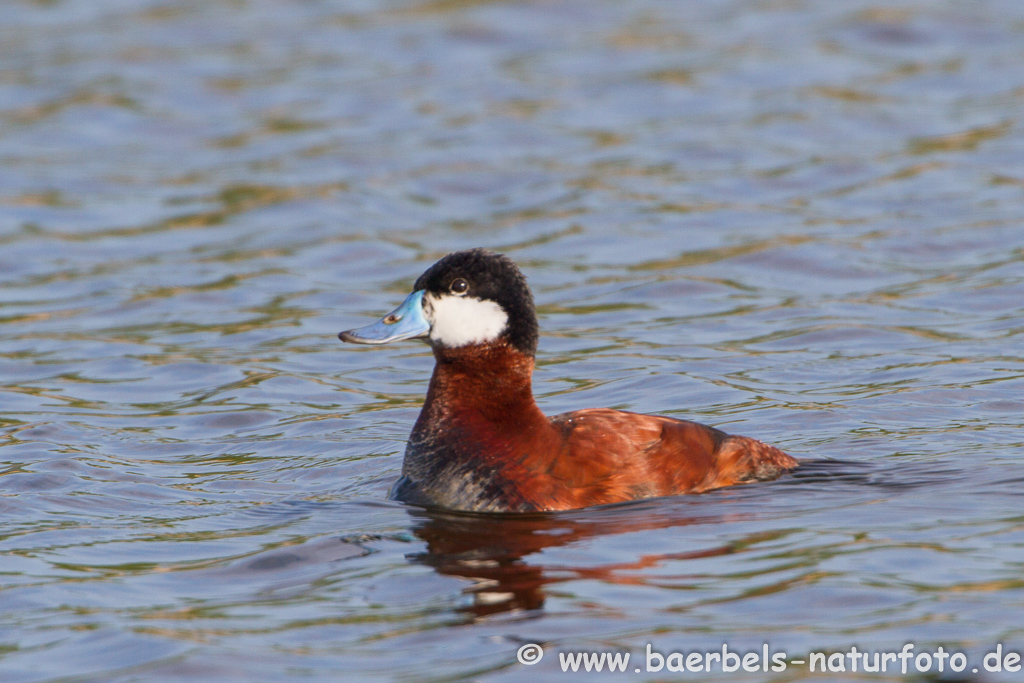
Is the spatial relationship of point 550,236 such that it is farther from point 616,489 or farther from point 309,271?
point 616,489

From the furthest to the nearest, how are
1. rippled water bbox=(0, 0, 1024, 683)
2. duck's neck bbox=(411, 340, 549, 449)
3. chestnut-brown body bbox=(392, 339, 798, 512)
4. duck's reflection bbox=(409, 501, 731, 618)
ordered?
duck's neck bbox=(411, 340, 549, 449) < chestnut-brown body bbox=(392, 339, 798, 512) < duck's reflection bbox=(409, 501, 731, 618) < rippled water bbox=(0, 0, 1024, 683)

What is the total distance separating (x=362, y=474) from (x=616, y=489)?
5.50ft

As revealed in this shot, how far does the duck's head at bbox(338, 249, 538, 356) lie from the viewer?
23.2 ft

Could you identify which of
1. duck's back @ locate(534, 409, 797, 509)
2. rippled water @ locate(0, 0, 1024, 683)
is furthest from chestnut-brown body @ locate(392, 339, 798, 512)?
rippled water @ locate(0, 0, 1024, 683)

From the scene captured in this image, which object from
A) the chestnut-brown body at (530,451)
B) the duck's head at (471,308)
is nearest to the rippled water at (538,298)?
the chestnut-brown body at (530,451)

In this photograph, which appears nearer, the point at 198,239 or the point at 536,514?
the point at 536,514

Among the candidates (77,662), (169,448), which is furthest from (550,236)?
(77,662)

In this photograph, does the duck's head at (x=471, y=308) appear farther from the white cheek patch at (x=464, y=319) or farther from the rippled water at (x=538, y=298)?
the rippled water at (x=538, y=298)

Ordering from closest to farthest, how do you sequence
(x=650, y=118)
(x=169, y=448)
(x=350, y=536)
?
(x=350, y=536) < (x=169, y=448) < (x=650, y=118)

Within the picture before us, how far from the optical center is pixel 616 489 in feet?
22.6

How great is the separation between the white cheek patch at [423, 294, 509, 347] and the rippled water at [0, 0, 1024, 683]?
90cm

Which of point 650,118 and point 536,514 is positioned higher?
point 650,118

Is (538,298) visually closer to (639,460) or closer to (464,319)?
(464,319)

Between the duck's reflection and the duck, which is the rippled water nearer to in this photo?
the duck's reflection
